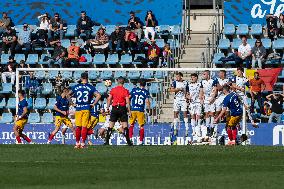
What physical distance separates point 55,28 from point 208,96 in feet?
31.9

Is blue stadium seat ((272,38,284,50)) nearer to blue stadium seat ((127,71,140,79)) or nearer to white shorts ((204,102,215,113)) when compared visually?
white shorts ((204,102,215,113))

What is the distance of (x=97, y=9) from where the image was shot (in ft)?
142

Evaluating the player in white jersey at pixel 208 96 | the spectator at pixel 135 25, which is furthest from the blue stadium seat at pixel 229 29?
the player in white jersey at pixel 208 96

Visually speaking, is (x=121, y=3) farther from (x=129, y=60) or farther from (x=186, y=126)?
(x=186, y=126)

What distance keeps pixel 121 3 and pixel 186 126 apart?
936 cm

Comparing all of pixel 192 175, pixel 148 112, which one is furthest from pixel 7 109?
pixel 192 175

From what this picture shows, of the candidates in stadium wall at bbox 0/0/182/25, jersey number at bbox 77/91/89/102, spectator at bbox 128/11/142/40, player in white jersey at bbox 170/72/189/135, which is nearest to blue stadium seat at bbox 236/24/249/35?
stadium wall at bbox 0/0/182/25

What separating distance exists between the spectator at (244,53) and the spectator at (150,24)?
399cm

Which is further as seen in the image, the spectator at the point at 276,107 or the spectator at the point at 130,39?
the spectator at the point at 130,39

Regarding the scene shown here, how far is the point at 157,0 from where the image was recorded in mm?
42469

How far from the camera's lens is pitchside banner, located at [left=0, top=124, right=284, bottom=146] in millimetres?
34812

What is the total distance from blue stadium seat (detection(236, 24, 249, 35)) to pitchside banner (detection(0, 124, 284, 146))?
6.05 m

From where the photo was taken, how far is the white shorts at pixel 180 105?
35.4 metres

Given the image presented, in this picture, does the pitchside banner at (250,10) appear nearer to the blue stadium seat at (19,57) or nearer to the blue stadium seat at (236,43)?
the blue stadium seat at (236,43)
